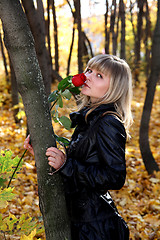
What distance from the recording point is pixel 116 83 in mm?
1445

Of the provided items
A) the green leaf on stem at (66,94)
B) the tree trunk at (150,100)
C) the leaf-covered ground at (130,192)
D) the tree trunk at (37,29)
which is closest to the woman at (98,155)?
the green leaf on stem at (66,94)

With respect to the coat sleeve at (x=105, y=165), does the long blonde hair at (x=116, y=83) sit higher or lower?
higher

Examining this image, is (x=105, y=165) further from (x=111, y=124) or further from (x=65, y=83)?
(x=65, y=83)

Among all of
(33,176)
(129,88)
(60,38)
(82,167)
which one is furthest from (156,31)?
(60,38)

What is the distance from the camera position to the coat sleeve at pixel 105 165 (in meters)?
1.24

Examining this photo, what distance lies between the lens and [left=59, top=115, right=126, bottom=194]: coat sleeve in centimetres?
124

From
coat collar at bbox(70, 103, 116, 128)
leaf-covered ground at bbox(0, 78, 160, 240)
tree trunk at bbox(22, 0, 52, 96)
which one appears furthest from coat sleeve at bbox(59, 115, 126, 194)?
tree trunk at bbox(22, 0, 52, 96)

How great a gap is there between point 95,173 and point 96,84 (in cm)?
52

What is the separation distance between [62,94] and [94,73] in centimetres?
23

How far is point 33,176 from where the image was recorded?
343 cm

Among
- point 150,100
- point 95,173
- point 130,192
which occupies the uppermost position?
point 95,173

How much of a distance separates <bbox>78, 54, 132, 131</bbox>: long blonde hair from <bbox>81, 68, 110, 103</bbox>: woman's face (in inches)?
0.8

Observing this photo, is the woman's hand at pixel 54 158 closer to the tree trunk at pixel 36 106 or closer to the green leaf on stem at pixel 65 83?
the tree trunk at pixel 36 106

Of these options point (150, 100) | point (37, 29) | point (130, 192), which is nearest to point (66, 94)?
point (37, 29)
